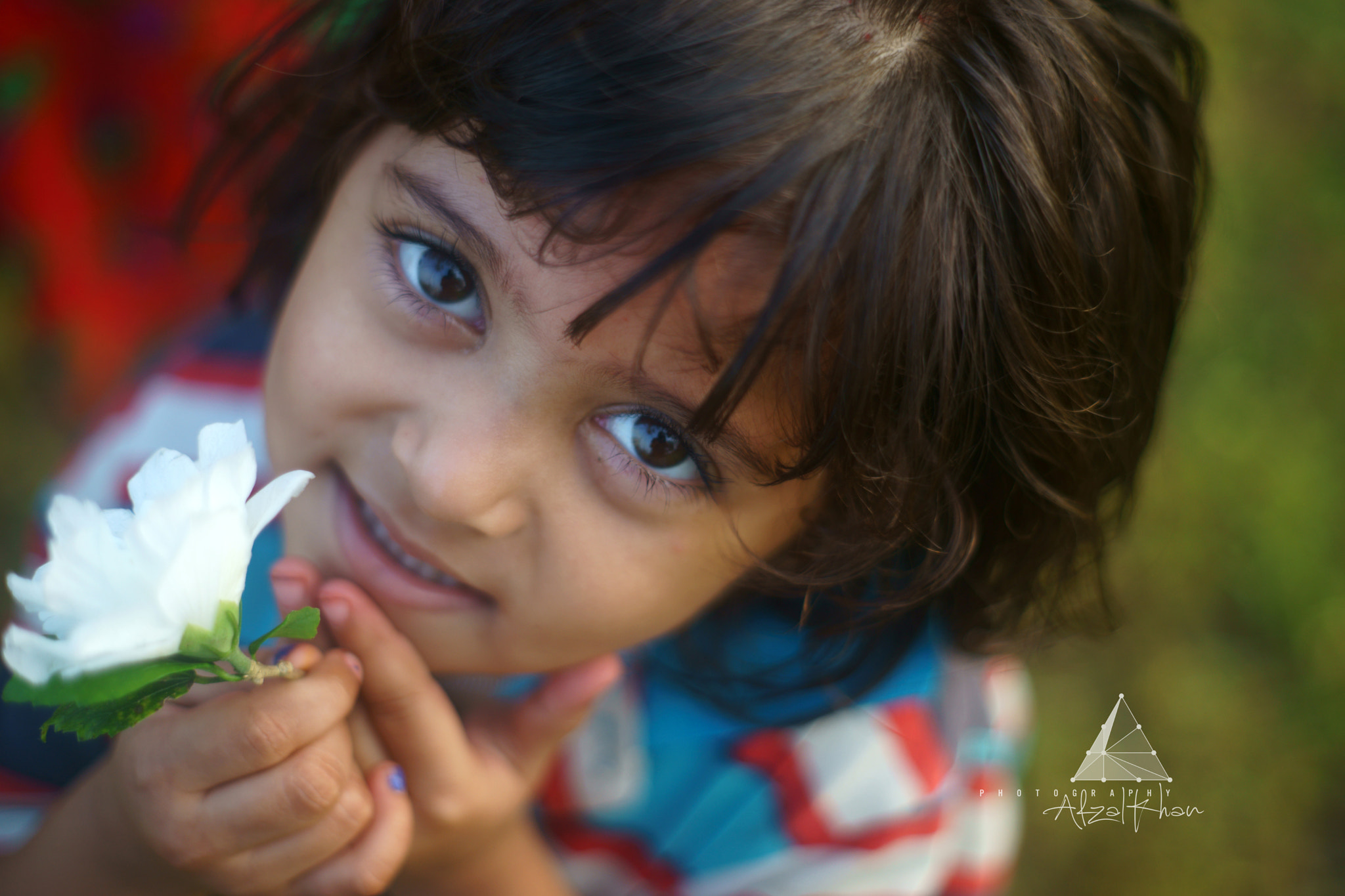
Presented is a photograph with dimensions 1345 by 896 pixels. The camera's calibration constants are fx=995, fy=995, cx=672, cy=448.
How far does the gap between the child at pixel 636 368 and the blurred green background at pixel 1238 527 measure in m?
0.85

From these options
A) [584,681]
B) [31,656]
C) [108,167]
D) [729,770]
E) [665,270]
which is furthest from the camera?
[108,167]

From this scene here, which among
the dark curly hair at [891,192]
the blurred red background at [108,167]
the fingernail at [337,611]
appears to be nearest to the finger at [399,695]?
the fingernail at [337,611]

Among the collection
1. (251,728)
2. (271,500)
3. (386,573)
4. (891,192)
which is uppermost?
(891,192)

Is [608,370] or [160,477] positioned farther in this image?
[608,370]

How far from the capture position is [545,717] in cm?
100

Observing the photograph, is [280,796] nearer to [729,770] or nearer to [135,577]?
[135,577]

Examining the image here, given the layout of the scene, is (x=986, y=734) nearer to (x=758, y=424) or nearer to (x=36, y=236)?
(x=758, y=424)

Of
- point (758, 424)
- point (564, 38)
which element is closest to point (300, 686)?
point (758, 424)

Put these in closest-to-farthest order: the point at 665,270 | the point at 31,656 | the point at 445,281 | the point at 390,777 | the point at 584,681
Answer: the point at 31,656, the point at 665,270, the point at 445,281, the point at 390,777, the point at 584,681

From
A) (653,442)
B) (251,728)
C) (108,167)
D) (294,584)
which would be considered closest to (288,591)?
(294,584)

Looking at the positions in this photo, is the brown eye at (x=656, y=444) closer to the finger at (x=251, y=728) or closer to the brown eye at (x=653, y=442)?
the brown eye at (x=653, y=442)

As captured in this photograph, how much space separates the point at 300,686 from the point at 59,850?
336 millimetres

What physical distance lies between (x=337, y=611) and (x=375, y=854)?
210mm

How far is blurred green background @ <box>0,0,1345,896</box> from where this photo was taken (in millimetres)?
1700
